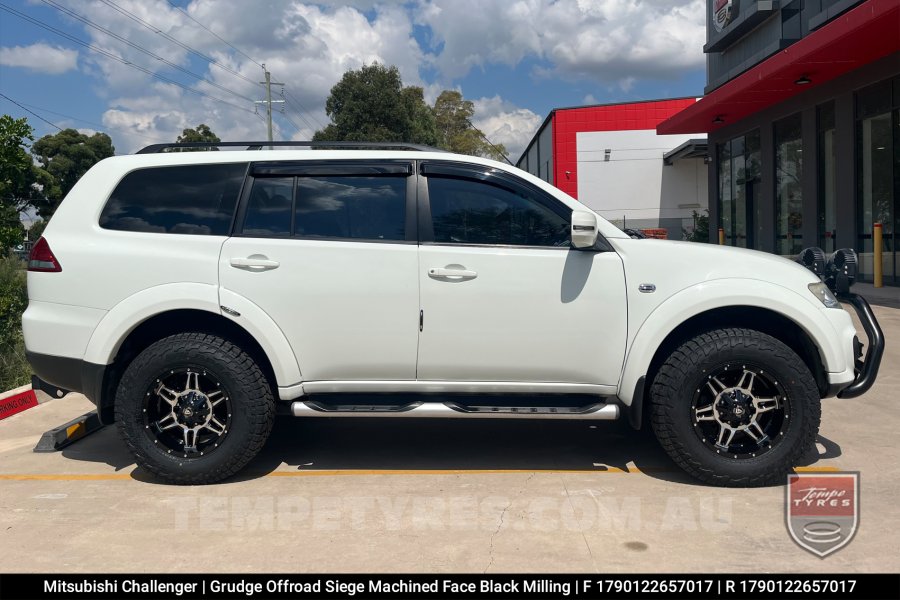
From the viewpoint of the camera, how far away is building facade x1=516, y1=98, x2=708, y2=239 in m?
40.5

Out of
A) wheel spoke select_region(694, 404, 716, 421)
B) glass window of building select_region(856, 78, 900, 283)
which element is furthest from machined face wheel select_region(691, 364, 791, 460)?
glass window of building select_region(856, 78, 900, 283)

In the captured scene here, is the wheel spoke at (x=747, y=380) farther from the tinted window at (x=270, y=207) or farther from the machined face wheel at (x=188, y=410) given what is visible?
the machined face wheel at (x=188, y=410)

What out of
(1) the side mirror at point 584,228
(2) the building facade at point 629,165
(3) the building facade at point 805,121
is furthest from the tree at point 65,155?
(1) the side mirror at point 584,228

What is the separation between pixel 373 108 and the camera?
4191 centimetres

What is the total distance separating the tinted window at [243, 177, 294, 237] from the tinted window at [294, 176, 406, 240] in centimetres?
6

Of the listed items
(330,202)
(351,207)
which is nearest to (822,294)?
(351,207)

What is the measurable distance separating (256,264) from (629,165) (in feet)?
128

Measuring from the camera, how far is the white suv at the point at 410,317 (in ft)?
14.5

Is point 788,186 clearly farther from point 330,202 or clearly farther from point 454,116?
point 454,116

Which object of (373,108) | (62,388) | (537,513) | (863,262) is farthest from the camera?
(373,108)

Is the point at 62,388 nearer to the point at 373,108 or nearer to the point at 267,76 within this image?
the point at 373,108

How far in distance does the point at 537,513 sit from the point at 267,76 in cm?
4864

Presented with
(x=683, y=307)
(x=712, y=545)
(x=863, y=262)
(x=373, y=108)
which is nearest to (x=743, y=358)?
(x=683, y=307)
